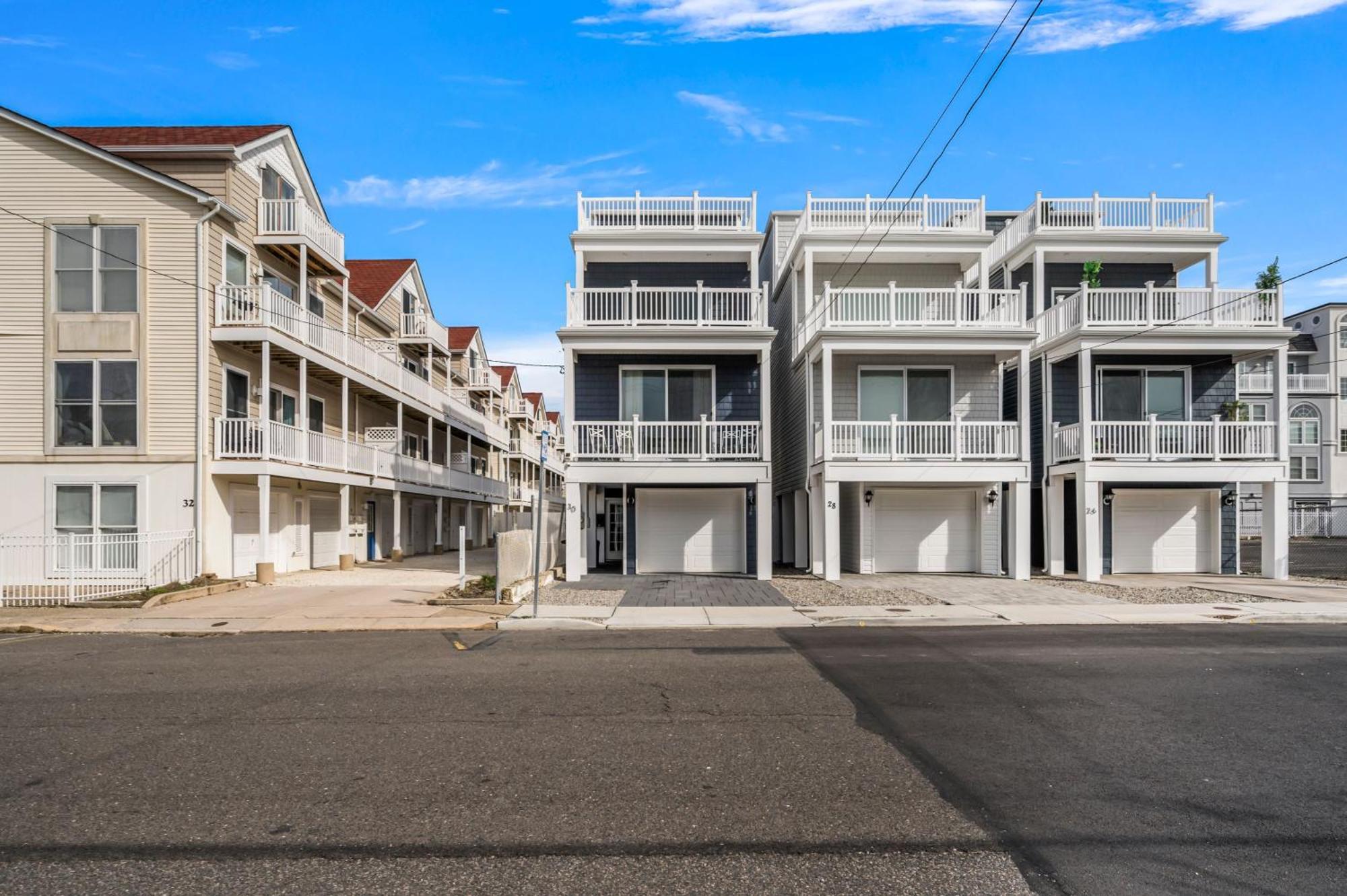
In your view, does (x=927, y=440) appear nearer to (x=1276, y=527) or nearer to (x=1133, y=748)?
(x=1276, y=527)

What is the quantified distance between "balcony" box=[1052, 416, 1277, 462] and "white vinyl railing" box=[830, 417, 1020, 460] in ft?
7.28

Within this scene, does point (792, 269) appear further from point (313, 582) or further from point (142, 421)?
point (142, 421)

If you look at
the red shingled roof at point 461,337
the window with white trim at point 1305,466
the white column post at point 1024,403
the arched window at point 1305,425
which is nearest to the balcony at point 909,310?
the white column post at point 1024,403

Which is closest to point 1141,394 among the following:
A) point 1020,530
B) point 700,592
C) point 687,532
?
point 1020,530

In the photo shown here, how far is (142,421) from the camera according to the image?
1981 centimetres

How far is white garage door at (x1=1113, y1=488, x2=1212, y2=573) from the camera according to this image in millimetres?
22938

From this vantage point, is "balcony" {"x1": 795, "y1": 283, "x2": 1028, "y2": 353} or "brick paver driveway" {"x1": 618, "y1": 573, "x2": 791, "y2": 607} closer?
"brick paver driveway" {"x1": 618, "y1": 573, "x2": 791, "y2": 607}

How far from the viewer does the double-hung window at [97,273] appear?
19984 mm

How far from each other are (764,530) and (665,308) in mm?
5886

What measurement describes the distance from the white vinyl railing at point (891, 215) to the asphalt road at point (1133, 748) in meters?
13.3

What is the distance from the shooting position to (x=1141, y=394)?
22859 millimetres

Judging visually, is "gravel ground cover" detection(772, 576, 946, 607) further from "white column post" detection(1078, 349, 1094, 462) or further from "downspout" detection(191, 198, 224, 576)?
"downspout" detection(191, 198, 224, 576)

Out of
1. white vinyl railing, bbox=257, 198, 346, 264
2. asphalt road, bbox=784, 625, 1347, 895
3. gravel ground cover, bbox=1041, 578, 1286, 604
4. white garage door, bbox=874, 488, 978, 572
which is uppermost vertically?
white vinyl railing, bbox=257, 198, 346, 264

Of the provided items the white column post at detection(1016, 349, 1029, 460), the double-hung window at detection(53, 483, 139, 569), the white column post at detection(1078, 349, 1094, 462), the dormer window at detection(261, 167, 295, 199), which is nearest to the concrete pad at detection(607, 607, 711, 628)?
the white column post at detection(1016, 349, 1029, 460)
